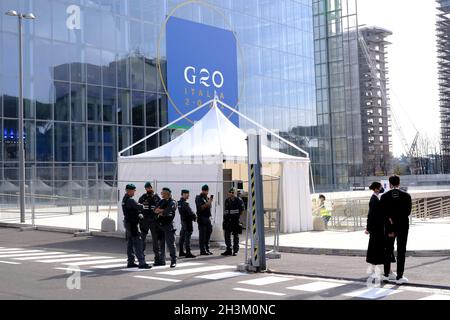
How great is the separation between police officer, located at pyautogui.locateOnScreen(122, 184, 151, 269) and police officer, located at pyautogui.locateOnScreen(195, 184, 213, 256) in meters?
2.87

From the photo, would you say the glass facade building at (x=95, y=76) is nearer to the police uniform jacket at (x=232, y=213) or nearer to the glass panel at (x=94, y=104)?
the glass panel at (x=94, y=104)

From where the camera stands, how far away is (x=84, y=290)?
32.3 feet

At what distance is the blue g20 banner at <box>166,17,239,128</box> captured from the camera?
42.7 metres

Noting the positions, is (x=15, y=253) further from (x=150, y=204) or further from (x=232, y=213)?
(x=232, y=213)

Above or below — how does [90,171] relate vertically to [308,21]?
below

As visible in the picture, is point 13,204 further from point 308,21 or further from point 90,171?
point 308,21

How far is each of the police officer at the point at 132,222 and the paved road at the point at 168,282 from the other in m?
0.32

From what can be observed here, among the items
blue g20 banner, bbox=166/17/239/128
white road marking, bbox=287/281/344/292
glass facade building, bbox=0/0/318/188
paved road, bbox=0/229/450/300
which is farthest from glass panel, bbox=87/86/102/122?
white road marking, bbox=287/281/344/292

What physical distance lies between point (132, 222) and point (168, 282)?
2.42m

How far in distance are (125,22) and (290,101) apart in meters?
19.0

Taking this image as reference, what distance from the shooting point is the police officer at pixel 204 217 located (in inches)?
615

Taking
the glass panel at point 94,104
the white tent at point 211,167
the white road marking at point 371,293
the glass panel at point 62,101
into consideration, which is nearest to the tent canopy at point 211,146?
the white tent at point 211,167

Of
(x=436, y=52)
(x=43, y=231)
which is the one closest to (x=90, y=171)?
(x=43, y=231)

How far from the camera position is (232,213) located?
15.3 metres
